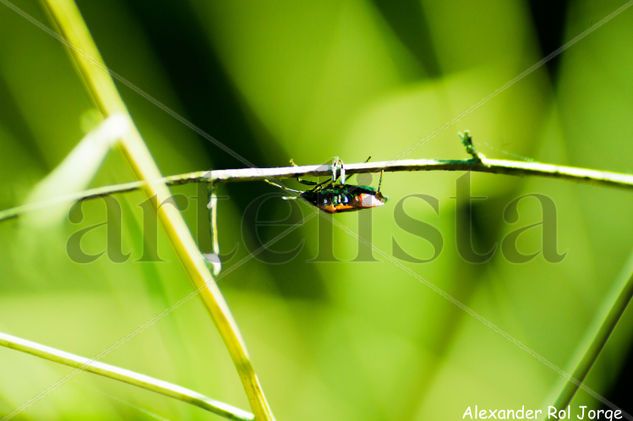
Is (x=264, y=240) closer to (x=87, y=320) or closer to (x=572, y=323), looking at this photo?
(x=87, y=320)

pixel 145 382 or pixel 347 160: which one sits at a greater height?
pixel 347 160

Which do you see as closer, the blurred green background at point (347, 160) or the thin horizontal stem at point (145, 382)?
the thin horizontal stem at point (145, 382)

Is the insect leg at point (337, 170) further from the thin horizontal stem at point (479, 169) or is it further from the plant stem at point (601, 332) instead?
the plant stem at point (601, 332)

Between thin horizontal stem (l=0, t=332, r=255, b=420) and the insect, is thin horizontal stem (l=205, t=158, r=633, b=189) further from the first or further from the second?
thin horizontal stem (l=0, t=332, r=255, b=420)

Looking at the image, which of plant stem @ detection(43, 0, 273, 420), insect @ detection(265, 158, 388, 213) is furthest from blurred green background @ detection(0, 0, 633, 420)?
plant stem @ detection(43, 0, 273, 420)

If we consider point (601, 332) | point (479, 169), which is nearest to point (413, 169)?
point (479, 169)

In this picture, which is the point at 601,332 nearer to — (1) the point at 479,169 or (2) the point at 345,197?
(1) the point at 479,169

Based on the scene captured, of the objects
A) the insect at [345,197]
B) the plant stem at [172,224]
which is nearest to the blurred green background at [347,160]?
the insect at [345,197]
